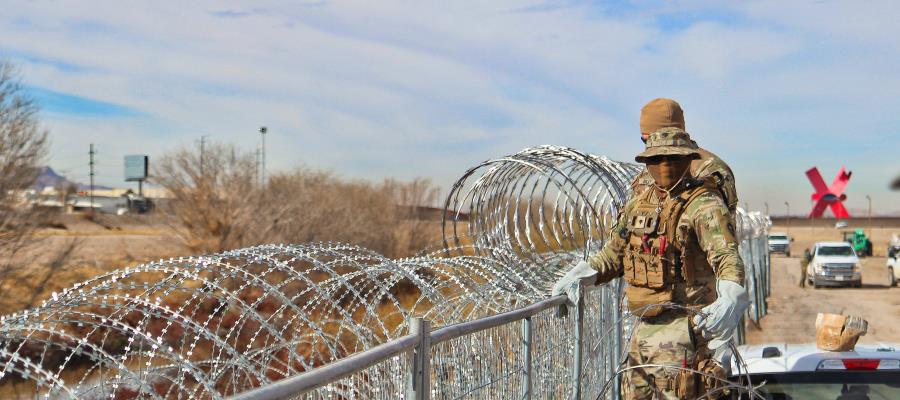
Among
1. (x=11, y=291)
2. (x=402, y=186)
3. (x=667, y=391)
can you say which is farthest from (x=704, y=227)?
(x=402, y=186)

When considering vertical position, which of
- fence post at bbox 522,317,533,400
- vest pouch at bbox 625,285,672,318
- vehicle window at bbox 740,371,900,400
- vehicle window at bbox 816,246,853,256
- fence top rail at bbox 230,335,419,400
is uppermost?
fence top rail at bbox 230,335,419,400

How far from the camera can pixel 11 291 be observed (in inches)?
771

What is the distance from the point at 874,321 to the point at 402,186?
20956 millimetres

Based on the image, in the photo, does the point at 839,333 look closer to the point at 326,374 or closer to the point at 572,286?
the point at 572,286

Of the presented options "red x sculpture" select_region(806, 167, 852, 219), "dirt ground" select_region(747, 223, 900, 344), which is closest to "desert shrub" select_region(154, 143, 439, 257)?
"dirt ground" select_region(747, 223, 900, 344)

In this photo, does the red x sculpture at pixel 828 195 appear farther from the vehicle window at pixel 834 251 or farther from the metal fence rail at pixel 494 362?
the metal fence rail at pixel 494 362

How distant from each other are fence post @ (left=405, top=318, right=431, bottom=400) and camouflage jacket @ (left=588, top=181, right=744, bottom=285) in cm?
198

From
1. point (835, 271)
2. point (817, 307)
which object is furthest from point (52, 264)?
point (835, 271)

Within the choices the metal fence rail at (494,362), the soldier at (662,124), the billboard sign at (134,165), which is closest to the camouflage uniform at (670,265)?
the metal fence rail at (494,362)

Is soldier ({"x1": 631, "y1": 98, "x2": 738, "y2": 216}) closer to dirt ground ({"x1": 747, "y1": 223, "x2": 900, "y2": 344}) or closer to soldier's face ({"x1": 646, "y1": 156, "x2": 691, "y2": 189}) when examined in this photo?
soldier's face ({"x1": 646, "y1": 156, "x2": 691, "y2": 189})

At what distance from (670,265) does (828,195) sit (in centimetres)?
5388

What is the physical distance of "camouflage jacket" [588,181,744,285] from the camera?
4309 millimetres

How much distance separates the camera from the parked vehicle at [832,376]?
4145 mm

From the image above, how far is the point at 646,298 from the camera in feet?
15.6
